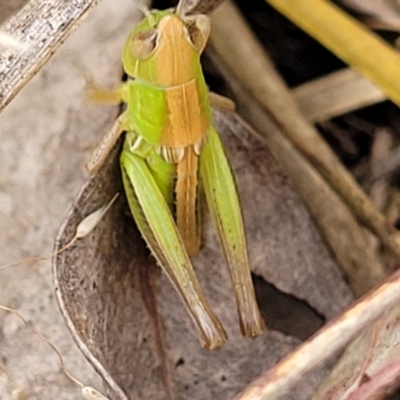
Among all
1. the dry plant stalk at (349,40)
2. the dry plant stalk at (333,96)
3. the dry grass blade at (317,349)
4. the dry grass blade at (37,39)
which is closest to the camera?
the dry grass blade at (317,349)

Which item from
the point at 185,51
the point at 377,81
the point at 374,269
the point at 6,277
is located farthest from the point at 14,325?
the point at 377,81

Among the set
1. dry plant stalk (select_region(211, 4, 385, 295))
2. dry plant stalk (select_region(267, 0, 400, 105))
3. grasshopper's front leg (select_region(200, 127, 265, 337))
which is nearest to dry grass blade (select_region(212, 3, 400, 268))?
dry plant stalk (select_region(211, 4, 385, 295))

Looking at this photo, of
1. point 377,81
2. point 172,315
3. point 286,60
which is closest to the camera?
point 172,315

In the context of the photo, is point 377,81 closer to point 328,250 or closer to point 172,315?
point 328,250

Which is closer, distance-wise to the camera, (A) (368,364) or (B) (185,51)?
(A) (368,364)

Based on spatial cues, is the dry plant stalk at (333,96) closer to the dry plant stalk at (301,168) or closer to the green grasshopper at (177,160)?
the dry plant stalk at (301,168)

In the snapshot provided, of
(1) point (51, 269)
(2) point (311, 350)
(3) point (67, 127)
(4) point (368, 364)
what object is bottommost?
(4) point (368, 364)

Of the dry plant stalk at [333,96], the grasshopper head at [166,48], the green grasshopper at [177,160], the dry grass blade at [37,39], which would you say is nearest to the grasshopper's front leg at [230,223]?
the green grasshopper at [177,160]
